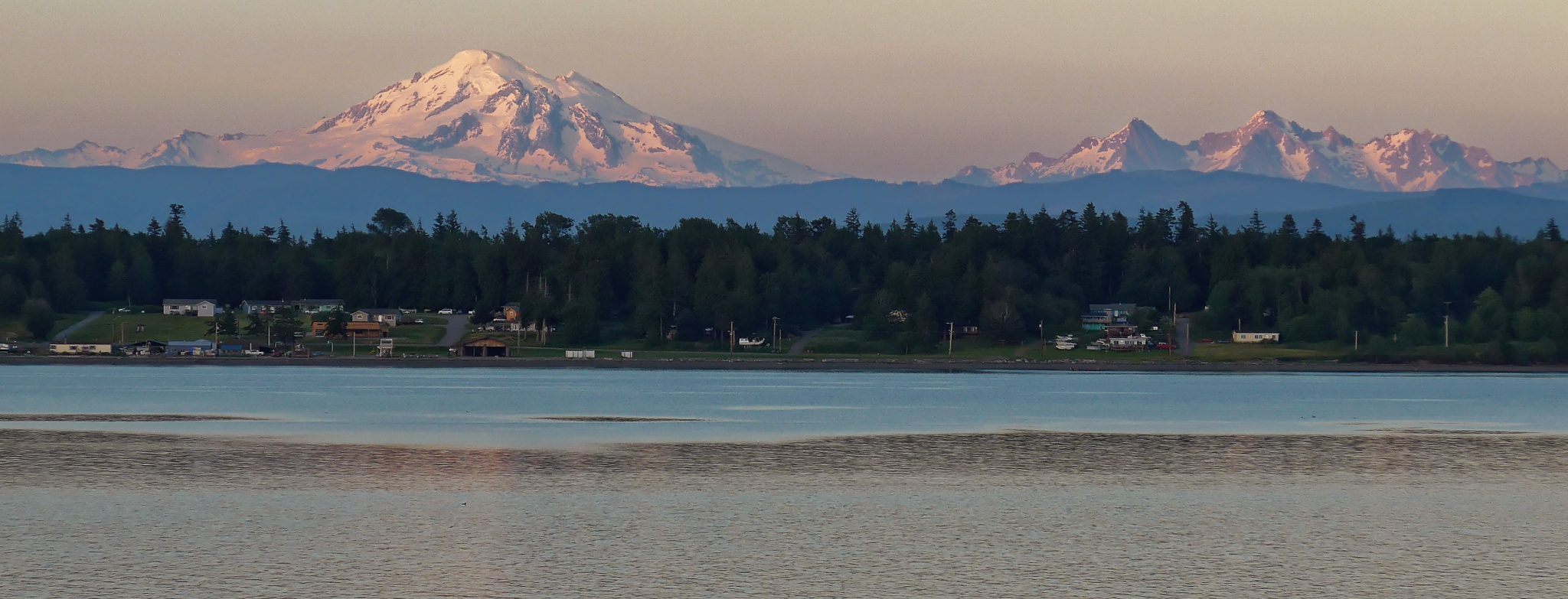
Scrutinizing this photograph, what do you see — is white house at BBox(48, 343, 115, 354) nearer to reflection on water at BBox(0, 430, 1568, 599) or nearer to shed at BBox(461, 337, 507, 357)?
shed at BBox(461, 337, 507, 357)

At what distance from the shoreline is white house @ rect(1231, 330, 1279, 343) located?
1618cm

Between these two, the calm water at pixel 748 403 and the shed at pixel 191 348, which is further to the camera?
the shed at pixel 191 348

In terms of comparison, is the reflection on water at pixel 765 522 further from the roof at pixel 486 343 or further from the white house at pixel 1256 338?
the white house at pixel 1256 338

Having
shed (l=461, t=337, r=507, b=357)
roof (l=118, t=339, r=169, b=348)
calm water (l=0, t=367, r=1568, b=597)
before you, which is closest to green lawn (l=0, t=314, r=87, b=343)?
roof (l=118, t=339, r=169, b=348)

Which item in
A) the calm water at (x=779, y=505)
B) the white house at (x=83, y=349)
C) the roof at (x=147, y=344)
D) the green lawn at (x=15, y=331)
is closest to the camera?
the calm water at (x=779, y=505)

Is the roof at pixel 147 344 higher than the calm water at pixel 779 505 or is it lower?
higher

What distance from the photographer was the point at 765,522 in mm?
40625

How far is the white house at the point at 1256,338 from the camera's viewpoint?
187125 mm

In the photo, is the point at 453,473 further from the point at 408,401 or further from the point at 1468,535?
the point at 408,401

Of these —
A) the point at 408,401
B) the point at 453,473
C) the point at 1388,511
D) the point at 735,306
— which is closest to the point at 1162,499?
the point at 1388,511

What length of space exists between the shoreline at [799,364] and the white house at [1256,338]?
16.2 metres

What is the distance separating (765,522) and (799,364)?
116 m

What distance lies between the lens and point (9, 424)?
7125 cm

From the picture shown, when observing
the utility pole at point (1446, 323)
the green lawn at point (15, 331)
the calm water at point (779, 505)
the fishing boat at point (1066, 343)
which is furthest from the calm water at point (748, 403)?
the green lawn at point (15, 331)
